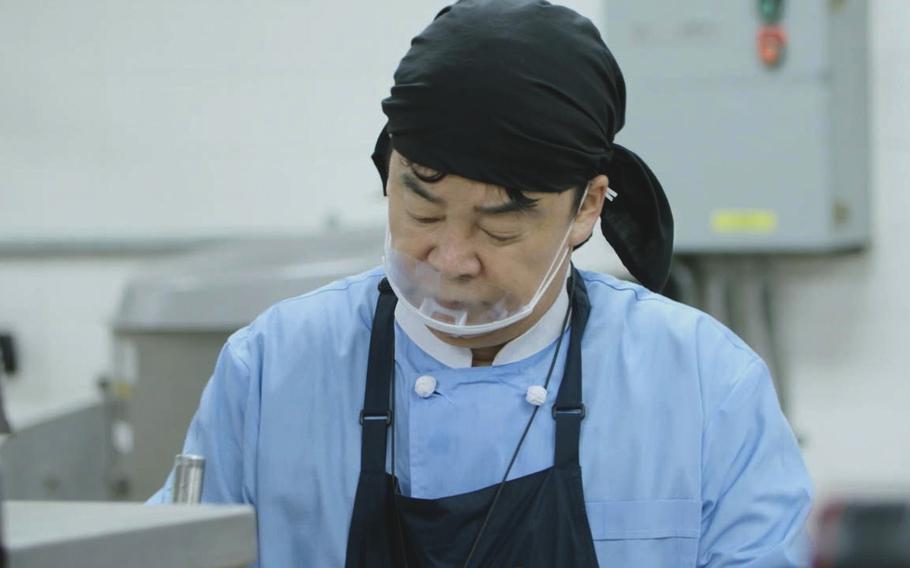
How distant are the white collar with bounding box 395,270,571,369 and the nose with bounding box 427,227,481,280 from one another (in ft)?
0.33

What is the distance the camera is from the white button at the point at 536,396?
1.29 meters

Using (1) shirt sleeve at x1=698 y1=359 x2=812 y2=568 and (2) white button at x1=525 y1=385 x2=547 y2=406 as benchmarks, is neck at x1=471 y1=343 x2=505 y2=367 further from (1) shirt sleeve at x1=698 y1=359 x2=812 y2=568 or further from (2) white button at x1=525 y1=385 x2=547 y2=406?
(1) shirt sleeve at x1=698 y1=359 x2=812 y2=568

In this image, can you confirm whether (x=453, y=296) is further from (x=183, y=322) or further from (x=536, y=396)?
(x=183, y=322)

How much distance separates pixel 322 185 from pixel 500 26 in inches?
74.6

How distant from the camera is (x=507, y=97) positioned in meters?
1.20

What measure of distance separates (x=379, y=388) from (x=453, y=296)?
116mm

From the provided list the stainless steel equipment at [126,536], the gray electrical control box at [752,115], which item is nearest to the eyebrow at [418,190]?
the stainless steel equipment at [126,536]

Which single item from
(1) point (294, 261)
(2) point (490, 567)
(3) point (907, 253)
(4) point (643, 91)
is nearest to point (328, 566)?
(2) point (490, 567)

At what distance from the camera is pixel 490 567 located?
3.98 ft

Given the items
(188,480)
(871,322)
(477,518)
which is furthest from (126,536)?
(871,322)

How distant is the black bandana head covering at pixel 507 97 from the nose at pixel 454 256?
6cm

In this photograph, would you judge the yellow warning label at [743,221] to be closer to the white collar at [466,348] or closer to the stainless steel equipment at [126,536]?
the white collar at [466,348]

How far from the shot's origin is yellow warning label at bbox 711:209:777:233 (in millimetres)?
2668

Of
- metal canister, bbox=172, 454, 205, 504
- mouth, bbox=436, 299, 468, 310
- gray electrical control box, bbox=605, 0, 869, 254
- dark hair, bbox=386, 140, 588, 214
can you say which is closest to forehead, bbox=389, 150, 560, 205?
dark hair, bbox=386, 140, 588, 214
